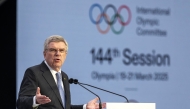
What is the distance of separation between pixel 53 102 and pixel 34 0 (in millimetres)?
2536

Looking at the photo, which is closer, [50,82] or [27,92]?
[27,92]

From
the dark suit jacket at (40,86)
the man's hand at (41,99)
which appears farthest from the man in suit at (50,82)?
the man's hand at (41,99)

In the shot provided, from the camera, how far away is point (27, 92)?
14.3 feet

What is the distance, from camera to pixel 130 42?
7.70 metres

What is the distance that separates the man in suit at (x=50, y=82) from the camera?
4.37m

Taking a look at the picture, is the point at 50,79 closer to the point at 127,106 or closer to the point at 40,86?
the point at 40,86

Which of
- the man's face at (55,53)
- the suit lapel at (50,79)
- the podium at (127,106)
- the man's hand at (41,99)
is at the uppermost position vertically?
the man's face at (55,53)

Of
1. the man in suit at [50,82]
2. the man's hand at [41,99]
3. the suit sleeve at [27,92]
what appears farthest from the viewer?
the man in suit at [50,82]

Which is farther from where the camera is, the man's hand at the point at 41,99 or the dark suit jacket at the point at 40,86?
the dark suit jacket at the point at 40,86

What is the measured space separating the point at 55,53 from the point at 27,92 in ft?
1.46

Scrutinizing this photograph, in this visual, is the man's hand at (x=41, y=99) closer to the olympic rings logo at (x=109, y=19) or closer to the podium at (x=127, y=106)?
the podium at (x=127, y=106)

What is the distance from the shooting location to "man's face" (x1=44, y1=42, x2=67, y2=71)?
4566mm
